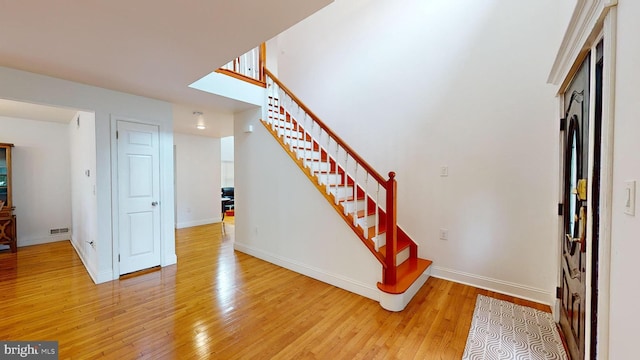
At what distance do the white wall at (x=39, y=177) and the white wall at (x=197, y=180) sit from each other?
6.07 ft

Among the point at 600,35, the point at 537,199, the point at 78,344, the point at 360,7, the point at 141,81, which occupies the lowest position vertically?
the point at 78,344

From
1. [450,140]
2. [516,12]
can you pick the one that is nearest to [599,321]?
[450,140]

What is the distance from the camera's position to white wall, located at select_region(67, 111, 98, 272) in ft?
9.96

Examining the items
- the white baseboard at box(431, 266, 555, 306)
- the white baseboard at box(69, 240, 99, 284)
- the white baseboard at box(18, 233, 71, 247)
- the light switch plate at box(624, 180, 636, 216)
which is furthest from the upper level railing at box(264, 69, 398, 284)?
the white baseboard at box(18, 233, 71, 247)

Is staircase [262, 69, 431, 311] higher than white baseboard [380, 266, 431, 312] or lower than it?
higher

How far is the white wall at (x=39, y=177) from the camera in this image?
427 cm

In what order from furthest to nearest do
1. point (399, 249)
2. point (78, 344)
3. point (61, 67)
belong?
point (399, 249) < point (61, 67) < point (78, 344)

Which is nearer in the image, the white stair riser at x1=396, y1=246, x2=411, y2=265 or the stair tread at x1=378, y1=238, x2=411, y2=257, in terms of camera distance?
the stair tread at x1=378, y1=238, x2=411, y2=257

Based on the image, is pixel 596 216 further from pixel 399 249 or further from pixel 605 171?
pixel 399 249

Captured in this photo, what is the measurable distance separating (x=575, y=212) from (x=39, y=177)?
7.17 metres

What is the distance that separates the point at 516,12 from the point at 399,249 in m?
2.74

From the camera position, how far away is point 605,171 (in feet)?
3.35

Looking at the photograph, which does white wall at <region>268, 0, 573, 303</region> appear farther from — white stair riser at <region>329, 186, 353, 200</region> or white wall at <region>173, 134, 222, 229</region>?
white wall at <region>173, 134, 222, 229</region>

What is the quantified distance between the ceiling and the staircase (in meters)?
1.35
